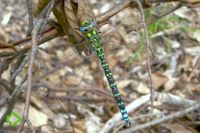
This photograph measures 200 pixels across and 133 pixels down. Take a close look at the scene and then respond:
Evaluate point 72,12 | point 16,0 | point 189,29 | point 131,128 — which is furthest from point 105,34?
point 16,0

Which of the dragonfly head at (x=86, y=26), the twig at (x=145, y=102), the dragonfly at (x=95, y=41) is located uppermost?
the dragonfly head at (x=86, y=26)

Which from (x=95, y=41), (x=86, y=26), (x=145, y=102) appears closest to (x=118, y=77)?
(x=145, y=102)

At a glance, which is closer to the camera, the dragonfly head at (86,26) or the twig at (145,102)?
the dragonfly head at (86,26)

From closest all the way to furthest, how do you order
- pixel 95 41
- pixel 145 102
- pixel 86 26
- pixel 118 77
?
pixel 86 26
pixel 95 41
pixel 145 102
pixel 118 77

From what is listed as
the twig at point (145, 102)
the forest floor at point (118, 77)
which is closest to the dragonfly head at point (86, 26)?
the forest floor at point (118, 77)

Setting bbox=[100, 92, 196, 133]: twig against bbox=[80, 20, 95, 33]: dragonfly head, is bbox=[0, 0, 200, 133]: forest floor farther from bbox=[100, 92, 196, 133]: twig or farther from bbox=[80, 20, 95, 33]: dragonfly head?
bbox=[80, 20, 95, 33]: dragonfly head

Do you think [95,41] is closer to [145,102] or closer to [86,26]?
[86,26]

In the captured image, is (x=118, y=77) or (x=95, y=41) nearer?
(x=95, y=41)

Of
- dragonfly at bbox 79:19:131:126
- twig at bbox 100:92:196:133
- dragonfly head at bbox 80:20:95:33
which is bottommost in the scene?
twig at bbox 100:92:196:133

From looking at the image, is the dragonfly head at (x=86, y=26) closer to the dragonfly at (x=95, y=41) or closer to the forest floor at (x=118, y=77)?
the dragonfly at (x=95, y=41)

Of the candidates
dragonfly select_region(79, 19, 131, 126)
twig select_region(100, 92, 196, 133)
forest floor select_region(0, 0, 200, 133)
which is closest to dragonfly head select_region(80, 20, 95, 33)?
dragonfly select_region(79, 19, 131, 126)

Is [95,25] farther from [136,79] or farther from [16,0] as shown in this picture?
[16,0]
